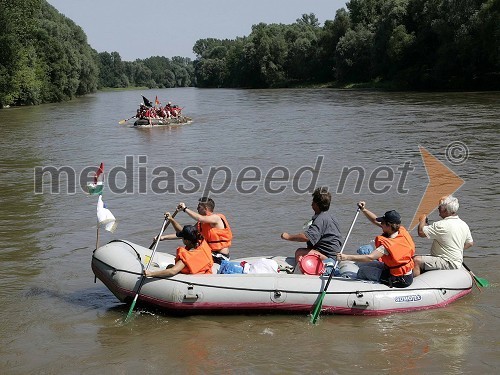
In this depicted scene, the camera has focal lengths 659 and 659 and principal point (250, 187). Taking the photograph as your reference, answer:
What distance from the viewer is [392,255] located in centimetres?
752

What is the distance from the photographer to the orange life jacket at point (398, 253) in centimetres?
750

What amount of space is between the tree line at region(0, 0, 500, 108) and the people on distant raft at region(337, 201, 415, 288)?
4223 centimetres

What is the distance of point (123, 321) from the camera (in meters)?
7.81

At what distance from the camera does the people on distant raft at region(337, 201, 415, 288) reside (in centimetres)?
749

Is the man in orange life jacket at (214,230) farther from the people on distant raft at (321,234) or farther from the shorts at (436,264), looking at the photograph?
the shorts at (436,264)

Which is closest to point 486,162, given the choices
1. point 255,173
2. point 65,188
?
point 255,173

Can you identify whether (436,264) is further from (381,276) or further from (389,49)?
(389,49)

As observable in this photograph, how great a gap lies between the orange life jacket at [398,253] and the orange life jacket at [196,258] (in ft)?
6.60

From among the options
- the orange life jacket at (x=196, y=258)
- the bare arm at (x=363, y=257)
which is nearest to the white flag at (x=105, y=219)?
the orange life jacket at (x=196, y=258)

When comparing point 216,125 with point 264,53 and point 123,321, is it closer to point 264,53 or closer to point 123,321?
point 123,321

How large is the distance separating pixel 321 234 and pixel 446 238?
1506mm

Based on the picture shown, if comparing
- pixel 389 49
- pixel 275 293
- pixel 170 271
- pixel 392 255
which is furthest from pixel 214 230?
pixel 389 49

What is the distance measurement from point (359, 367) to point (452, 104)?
110 feet

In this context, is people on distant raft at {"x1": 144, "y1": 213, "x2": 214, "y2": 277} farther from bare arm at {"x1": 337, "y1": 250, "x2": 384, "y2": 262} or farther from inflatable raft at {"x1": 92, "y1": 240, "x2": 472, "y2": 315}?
bare arm at {"x1": 337, "y1": 250, "x2": 384, "y2": 262}
